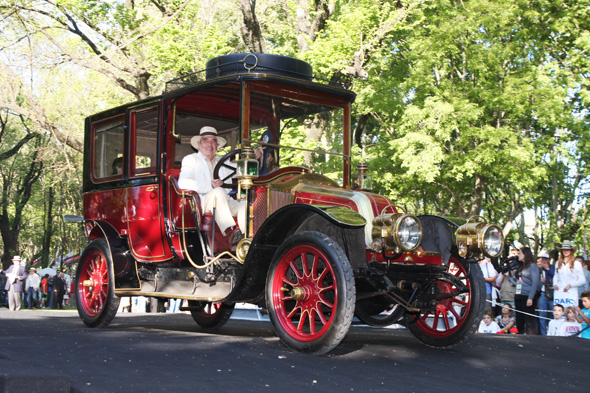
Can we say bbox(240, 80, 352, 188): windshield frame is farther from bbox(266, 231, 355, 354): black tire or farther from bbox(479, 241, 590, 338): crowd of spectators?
bbox(479, 241, 590, 338): crowd of spectators

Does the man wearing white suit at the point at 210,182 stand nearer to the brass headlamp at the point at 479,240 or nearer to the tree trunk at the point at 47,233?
the brass headlamp at the point at 479,240

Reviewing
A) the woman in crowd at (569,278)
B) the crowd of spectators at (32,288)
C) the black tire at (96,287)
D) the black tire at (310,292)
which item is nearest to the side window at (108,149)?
the black tire at (96,287)

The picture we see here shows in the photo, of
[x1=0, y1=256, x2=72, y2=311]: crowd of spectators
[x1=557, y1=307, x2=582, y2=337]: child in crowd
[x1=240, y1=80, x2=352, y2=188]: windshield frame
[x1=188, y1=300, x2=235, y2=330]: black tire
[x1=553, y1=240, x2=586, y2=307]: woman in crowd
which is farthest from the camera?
[x1=0, y1=256, x2=72, y2=311]: crowd of spectators

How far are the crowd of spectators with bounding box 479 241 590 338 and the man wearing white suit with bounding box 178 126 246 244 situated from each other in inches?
203

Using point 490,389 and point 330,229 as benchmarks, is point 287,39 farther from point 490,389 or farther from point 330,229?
point 490,389

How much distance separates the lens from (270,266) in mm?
6562

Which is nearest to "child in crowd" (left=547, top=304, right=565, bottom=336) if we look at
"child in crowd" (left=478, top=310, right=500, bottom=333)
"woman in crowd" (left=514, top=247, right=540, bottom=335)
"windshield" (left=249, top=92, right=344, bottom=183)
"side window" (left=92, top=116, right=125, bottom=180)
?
"woman in crowd" (left=514, top=247, right=540, bottom=335)

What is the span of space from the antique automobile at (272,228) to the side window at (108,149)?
3 cm

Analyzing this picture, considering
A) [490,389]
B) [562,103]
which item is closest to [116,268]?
[490,389]

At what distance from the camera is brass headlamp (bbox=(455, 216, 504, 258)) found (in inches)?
266

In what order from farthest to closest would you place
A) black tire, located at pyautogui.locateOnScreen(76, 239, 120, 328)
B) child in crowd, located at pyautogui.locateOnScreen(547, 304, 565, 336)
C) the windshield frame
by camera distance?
child in crowd, located at pyautogui.locateOnScreen(547, 304, 565, 336)
black tire, located at pyautogui.locateOnScreen(76, 239, 120, 328)
the windshield frame

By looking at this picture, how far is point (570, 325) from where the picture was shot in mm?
10672

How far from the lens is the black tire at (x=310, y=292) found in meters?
5.77

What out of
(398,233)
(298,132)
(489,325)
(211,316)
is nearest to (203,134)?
(298,132)
